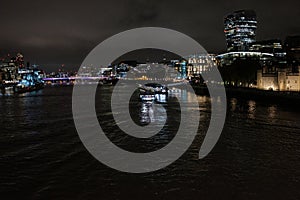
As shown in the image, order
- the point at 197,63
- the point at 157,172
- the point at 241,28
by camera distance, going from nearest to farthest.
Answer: the point at 157,172, the point at 197,63, the point at 241,28

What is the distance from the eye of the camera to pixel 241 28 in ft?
390

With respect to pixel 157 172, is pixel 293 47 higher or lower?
higher

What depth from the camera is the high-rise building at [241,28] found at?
118125mm

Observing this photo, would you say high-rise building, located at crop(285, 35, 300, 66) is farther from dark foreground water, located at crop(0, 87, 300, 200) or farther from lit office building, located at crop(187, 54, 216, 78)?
dark foreground water, located at crop(0, 87, 300, 200)

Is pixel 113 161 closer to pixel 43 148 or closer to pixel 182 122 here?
pixel 43 148

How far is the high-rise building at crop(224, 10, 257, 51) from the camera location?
118 m

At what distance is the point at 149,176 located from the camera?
7020 mm

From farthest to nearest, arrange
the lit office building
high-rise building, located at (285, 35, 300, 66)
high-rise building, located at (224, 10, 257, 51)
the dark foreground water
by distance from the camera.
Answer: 1. high-rise building, located at (224, 10, 257, 51)
2. the lit office building
3. high-rise building, located at (285, 35, 300, 66)
4. the dark foreground water

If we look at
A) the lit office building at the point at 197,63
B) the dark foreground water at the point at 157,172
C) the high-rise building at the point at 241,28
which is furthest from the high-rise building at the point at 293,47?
the dark foreground water at the point at 157,172

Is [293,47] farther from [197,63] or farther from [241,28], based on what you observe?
[241,28]

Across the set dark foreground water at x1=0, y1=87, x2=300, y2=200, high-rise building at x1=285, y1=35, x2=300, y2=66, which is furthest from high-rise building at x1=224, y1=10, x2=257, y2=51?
dark foreground water at x1=0, y1=87, x2=300, y2=200

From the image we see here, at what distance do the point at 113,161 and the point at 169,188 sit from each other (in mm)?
2375

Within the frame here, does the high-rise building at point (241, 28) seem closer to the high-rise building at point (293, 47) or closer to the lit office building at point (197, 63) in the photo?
the lit office building at point (197, 63)

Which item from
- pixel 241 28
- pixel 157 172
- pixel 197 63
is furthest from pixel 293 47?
pixel 157 172
